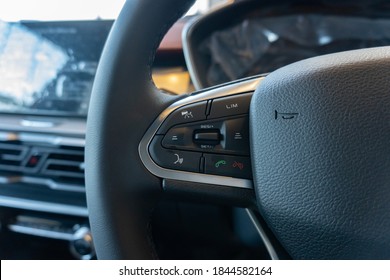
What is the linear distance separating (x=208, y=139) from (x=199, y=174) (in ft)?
0.18

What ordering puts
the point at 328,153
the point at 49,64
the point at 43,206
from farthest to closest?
the point at 49,64 < the point at 43,206 < the point at 328,153

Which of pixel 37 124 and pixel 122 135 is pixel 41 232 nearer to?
pixel 37 124

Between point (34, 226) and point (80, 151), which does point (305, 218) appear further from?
point (34, 226)

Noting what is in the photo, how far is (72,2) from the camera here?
971 mm

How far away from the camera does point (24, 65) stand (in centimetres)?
100

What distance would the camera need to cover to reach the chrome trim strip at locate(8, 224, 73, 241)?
0.87m

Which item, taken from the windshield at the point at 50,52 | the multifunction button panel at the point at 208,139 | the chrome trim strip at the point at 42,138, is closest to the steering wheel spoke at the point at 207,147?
the multifunction button panel at the point at 208,139

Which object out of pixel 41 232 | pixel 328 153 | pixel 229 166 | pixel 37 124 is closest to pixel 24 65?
pixel 37 124

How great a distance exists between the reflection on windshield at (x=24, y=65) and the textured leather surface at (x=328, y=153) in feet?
2.11

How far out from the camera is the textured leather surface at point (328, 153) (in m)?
0.48

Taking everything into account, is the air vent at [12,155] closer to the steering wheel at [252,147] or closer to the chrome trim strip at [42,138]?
the chrome trim strip at [42,138]

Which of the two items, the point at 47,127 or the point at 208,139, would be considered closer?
the point at 208,139

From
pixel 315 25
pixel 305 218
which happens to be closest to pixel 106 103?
pixel 305 218
